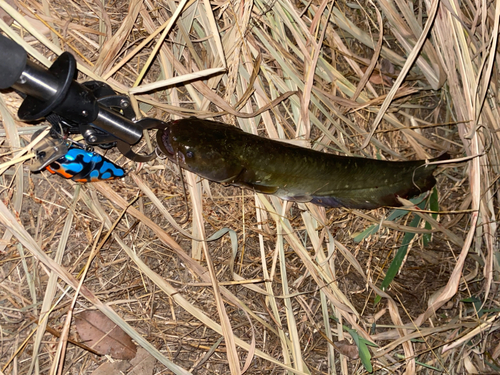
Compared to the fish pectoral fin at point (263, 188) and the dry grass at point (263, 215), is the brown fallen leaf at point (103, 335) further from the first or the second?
the fish pectoral fin at point (263, 188)

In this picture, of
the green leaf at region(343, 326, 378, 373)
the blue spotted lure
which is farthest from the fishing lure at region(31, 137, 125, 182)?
the green leaf at region(343, 326, 378, 373)

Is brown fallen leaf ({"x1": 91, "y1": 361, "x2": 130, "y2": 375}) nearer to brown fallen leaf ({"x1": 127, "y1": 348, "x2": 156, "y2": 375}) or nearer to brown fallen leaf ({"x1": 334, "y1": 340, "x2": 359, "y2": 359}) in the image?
brown fallen leaf ({"x1": 127, "y1": 348, "x2": 156, "y2": 375})

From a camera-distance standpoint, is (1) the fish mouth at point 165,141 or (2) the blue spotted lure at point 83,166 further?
(1) the fish mouth at point 165,141

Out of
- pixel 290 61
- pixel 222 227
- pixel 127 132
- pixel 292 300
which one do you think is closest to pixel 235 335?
pixel 292 300

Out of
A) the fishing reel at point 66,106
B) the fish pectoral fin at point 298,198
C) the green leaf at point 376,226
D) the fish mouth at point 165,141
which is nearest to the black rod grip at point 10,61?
the fishing reel at point 66,106

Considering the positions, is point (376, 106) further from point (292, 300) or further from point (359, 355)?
point (359, 355)
